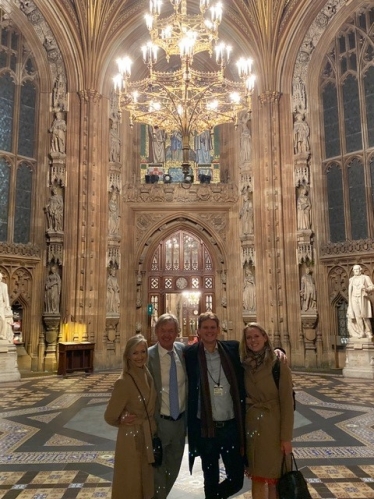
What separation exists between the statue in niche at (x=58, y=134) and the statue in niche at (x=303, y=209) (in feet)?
28.4

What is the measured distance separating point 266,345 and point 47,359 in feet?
40.4

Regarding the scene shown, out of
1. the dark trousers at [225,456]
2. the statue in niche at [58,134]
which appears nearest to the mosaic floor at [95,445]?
the dark trousers at [225,456]

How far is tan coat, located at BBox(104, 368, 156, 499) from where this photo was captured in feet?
9.59

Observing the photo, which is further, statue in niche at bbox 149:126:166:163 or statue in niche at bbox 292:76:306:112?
statue in niche at bbox 149:126:166:163

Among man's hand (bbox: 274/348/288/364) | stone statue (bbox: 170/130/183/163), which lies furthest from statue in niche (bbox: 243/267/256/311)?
man's hand (bbox: 274/348/288/364)

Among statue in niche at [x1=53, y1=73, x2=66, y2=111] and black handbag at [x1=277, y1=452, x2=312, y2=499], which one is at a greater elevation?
statue in niche at [x1=53, y1=73, x2=66, y2=111]

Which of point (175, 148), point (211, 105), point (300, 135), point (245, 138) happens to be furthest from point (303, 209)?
point (211, 105)

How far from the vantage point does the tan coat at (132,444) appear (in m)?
2.92

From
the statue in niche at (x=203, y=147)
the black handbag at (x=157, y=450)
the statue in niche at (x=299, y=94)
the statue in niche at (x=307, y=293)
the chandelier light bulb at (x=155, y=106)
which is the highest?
the statue in niche at (x=299, y=94)

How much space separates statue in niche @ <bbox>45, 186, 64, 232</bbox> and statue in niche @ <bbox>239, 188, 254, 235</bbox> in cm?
657

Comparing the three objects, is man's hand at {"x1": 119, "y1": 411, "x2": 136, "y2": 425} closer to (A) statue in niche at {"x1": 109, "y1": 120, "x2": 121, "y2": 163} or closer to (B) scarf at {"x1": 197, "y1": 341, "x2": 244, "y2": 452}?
(B) scarf at {"x1": 197, "y1": 341, "x2": 244, "y2": 452}

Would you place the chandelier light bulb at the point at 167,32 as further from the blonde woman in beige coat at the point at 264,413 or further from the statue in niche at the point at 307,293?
the statue in niche at the point at 307,293

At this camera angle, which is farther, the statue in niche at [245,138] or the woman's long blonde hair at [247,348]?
the statue in niche at [245,138]

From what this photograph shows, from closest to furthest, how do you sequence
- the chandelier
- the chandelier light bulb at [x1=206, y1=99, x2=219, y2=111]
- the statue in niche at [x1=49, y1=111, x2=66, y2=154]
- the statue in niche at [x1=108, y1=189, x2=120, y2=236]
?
the chandelier → the chandelier light bulb at [x1=206, y1=99, x2=219, y2=111] → the statue in niche at [x1=49, y1=111, x2=66, y2=154] → the statue in niche at [x1=108, y1=189, x2=120, y2=236]
